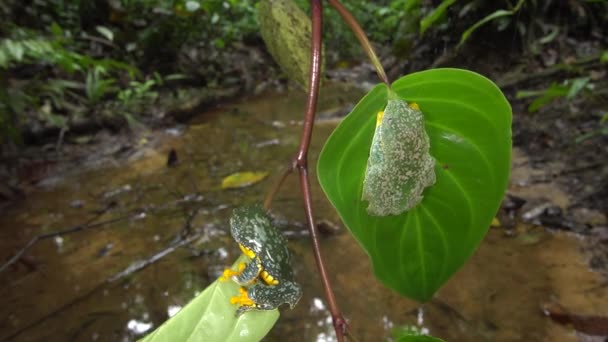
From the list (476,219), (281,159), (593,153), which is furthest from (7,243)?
(593,153)

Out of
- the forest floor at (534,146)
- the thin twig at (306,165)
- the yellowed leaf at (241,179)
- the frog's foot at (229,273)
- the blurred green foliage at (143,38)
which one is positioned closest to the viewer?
the thin twig at (306,165)

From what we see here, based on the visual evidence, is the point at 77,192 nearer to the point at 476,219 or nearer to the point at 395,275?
the point at 395,275

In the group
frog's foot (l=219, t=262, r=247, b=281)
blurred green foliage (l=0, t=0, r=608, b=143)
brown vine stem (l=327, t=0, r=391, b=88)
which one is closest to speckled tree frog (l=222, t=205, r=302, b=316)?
frog's foot (l=219, t=262, r=247, b=281)

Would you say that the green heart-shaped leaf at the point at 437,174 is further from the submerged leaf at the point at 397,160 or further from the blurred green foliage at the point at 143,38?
the blurred green foliage at the point at 143,38

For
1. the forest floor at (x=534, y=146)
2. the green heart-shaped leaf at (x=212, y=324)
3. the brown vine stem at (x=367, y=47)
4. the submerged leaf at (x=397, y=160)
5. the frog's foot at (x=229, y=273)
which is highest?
the brown vine stem at (x=367, y=47)

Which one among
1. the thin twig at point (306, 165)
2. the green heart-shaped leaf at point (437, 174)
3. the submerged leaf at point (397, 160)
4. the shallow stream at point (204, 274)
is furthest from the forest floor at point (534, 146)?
the thin twig at point (306, 165)

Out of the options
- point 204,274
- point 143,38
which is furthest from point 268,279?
point 143,38

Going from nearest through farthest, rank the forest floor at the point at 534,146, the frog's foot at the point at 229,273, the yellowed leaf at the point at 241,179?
1. the frog's foot at the point at 229,273
2. the forest floor at the point at 534,146
3. the yellowed leaf at the point at 241,179

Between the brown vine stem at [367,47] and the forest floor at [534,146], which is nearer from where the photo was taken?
the brown vine stem at [367,47]
